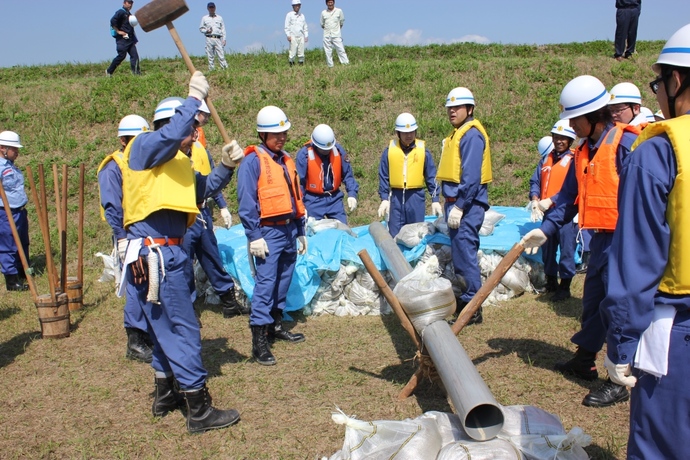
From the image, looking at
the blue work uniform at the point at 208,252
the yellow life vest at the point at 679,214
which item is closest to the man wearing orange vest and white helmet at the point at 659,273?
the yellow life vest at the point at 679,214

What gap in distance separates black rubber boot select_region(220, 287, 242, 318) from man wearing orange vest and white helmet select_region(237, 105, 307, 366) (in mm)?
1187

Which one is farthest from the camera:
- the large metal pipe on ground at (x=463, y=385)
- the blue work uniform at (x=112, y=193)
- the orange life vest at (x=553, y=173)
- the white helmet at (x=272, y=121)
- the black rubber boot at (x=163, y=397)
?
the orange life vest at (x=553, y=173)

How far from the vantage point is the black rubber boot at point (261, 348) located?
483 cm

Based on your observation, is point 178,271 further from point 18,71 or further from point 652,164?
point 18,71

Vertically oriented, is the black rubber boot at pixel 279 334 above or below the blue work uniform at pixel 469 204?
below

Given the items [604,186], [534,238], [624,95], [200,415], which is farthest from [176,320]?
[624,95]

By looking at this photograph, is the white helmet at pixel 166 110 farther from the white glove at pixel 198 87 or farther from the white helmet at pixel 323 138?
the white helmet at pixel 323 138

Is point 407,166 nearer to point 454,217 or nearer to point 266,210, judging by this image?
point 454,217

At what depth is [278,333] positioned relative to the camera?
5.38m

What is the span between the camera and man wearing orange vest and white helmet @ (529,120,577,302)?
6207 millimetres

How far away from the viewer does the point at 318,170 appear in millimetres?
6859

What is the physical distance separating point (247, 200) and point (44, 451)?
236 cm

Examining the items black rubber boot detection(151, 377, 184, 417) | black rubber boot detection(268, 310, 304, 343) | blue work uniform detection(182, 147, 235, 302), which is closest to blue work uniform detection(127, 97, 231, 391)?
black rubber boot detection(151, 377, 184, 417)

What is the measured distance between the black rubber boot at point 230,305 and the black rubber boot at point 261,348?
1388mm
